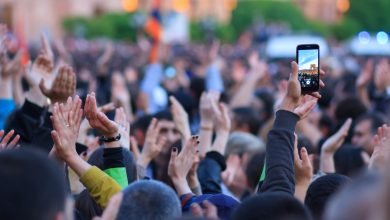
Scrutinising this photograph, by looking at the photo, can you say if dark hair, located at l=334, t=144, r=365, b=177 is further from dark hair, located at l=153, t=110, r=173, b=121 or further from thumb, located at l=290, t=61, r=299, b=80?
thumb, located at l=290, t=61, r=299, b=80

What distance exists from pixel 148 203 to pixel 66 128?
886 mm

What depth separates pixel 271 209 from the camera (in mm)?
3492

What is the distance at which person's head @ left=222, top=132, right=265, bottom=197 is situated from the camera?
6861 millimetres

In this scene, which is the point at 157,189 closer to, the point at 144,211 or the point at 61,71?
the point at 144,211

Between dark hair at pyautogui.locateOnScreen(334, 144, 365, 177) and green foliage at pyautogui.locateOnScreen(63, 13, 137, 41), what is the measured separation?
4415cm

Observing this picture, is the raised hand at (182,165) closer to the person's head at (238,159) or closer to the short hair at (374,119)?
the person's head at (238,159)

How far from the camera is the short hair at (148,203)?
12.2ft

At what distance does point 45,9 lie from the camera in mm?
63656

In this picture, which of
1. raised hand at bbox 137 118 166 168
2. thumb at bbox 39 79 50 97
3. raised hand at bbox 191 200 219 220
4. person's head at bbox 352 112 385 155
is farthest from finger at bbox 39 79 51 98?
person's head at bbox 352 112 385 155

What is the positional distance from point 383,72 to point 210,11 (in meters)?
82.7

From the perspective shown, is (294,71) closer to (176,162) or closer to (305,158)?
(305,158)

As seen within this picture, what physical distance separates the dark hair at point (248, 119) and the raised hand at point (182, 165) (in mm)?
3993

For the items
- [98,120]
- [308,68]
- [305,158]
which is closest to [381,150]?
[305,158]

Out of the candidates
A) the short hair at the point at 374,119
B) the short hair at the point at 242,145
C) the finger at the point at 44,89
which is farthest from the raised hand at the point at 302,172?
the short hair at the point at 374,119
